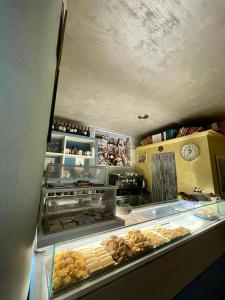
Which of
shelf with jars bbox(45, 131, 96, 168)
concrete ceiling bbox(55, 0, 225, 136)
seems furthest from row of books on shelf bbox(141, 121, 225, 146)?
shelf with jars bbox(45, 131, 96, 168)

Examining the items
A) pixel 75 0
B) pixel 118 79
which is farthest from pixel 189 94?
pixel 75 0

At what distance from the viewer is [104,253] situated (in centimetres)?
92

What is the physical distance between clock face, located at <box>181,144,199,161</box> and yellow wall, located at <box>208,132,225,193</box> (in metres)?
0.25

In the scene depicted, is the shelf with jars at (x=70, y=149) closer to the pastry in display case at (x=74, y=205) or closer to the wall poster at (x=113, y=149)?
the wall poster at (x=113, y=149)

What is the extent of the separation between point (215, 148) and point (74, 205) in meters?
2.93

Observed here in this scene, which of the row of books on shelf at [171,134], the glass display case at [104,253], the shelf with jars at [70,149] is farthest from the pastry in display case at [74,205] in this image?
the row of books on shelf at [171,134]

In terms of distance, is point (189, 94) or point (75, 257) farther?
point (189, 94)

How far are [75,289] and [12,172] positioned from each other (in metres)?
0.73

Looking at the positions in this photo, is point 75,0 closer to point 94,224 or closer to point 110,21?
point 110,21

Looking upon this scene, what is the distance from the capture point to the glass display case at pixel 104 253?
71 cm

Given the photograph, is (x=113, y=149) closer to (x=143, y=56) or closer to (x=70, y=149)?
(x=70, y=149)

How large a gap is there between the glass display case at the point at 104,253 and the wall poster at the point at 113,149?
2.27 metres

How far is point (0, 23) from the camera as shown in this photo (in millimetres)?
312

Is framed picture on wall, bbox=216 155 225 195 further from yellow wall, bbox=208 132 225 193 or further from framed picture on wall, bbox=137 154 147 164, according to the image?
framed picture on wall, bbox=137 154 147 164
